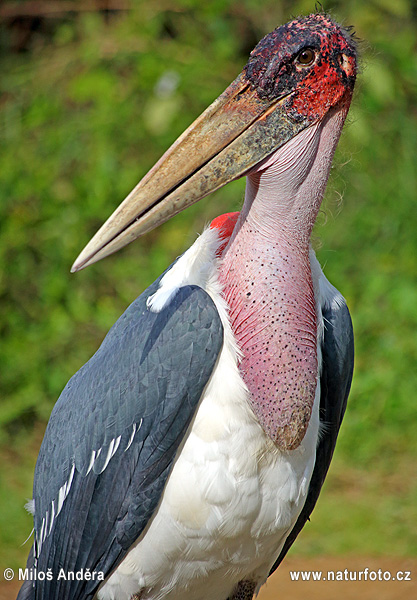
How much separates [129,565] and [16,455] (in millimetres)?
2471

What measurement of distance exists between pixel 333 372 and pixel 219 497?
53 centimetres

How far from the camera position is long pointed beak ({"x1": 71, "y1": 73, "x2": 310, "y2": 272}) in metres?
1.83

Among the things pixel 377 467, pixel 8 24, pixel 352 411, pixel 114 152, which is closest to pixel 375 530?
pixel 377 467

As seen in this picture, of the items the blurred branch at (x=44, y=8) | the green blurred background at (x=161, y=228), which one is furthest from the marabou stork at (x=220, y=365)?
the blurred branch at (x=44, y=8)

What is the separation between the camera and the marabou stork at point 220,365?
192 cm

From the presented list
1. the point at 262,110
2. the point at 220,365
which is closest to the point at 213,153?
the point at 262,110

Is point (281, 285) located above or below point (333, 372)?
above

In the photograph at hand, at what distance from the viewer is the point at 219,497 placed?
200cm

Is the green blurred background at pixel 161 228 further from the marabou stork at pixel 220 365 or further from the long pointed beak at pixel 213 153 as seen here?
the long pointed beak at pixel 213 153

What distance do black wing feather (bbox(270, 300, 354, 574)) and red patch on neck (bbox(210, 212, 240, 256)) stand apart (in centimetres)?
37

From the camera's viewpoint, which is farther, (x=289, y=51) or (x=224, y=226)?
(x=224, y=226)

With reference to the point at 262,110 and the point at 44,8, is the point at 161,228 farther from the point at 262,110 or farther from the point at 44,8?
the point at 262,110

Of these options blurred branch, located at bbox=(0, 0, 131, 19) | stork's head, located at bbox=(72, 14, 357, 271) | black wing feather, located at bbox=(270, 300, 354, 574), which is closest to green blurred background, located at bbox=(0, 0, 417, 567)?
blurred branch, located at bbox=(0, 0, 131, 19)

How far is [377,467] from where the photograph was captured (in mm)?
4395
